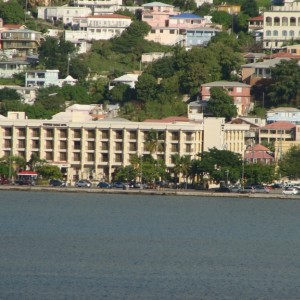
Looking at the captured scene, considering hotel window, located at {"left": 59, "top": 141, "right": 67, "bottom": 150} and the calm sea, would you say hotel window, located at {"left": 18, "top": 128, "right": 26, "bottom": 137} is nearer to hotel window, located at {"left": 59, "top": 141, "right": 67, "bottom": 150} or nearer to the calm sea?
hotel window, located at {"left": 59, "top": 141, "right": 67, "bottom": 150}

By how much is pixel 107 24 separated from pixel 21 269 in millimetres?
66558

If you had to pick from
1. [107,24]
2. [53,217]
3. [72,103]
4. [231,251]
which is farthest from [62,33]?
[231,251]

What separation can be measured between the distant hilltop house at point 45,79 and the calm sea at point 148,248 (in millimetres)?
26731

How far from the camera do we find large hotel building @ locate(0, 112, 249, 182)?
98312mm

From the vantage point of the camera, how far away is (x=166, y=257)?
6231 centimetres

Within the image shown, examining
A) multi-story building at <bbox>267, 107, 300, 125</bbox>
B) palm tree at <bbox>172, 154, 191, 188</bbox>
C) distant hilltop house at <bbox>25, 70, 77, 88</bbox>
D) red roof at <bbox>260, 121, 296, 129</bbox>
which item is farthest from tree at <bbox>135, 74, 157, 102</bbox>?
palm tree at <bbox>172, 154, 191, 188</bbox>

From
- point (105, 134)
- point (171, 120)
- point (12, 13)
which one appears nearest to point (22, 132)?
point (105, 134)

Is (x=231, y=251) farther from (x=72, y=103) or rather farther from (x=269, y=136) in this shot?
(x=72, y=103)

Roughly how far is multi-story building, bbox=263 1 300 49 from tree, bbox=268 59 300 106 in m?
11.2

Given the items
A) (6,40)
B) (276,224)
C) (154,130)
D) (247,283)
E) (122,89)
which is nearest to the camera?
(247,283)

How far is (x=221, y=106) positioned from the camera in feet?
347

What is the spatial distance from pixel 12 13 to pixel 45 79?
43.0 feet

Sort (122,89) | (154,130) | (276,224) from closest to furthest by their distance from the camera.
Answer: (276,224) < (154,130) < (122,89)

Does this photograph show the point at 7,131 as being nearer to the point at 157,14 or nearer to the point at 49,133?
the point at 49,133
